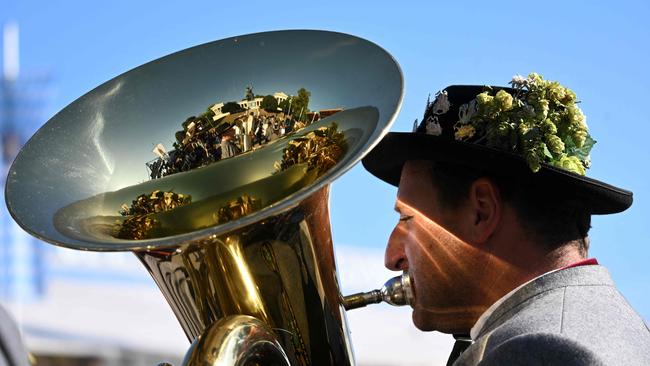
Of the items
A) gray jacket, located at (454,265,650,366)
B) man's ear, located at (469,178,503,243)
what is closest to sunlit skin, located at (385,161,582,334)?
man's ear, located at (469,178,503,243)

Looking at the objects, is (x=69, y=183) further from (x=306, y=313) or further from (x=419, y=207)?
(x=419, y=207)

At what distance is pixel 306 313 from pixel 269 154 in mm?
466

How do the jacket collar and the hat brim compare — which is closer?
the jacket collar

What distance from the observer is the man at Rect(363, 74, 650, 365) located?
11.8 ft

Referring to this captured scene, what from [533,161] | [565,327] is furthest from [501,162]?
[565,327]

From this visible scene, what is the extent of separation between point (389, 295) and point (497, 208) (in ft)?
1.35

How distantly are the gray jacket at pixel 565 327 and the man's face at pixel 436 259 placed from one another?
0.16 meters

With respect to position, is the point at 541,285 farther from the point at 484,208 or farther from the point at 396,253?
the point at 396,253

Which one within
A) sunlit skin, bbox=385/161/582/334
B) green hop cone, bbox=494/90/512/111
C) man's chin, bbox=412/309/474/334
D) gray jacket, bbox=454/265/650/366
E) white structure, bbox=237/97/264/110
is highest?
white structure, bbox=237/97/264/110

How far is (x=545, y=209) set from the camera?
3695 millimetres

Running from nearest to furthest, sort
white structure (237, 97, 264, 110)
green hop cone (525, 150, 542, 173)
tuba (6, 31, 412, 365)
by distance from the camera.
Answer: tuba (6, 31, 412, 365), green hop cone (525, 150, 542, 173), white structure (237, 97, 264, 110)

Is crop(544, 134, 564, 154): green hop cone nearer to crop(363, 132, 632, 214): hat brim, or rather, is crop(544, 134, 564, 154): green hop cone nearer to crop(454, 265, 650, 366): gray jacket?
crop(363, 132, 632, 214): hat brim

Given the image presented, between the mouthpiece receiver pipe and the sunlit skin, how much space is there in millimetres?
24

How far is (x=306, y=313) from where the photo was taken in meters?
3.55
